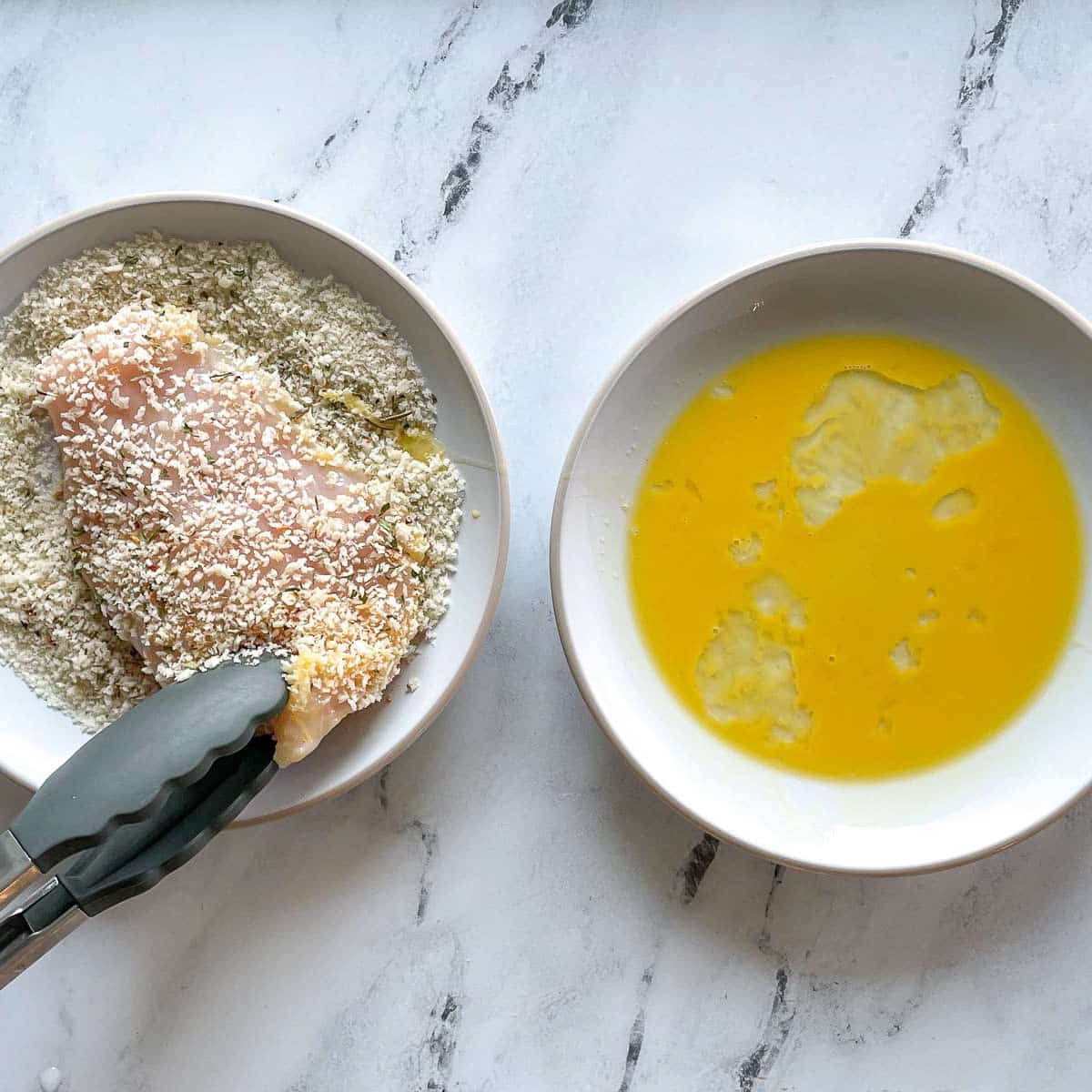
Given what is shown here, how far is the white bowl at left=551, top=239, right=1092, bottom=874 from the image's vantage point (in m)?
1.36

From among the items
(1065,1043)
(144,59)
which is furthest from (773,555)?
(144,59)

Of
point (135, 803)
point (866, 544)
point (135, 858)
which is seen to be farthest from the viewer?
point (866, 544)

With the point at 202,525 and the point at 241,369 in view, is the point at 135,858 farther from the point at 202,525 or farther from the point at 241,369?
the point at 241,369

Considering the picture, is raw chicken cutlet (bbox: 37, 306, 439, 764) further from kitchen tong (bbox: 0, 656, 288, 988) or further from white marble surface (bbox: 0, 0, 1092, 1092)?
Result: white marble surface (bbox: 0, 0, 1092, 1092)

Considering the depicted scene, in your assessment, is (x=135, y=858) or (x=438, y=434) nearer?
(x=135, y=858)

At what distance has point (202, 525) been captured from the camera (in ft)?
4.10

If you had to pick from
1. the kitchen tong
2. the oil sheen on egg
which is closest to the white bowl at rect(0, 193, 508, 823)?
the kitchen tong

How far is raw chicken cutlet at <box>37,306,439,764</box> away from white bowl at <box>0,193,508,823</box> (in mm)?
88

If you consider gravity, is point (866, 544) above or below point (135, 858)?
below

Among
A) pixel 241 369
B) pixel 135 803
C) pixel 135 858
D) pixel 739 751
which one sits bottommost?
pixel 739 751

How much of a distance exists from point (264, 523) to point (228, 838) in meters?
0.49

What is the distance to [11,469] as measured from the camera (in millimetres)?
1314

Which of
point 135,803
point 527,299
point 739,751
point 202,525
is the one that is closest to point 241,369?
point 202,525

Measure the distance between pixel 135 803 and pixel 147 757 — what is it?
0.05 meters
